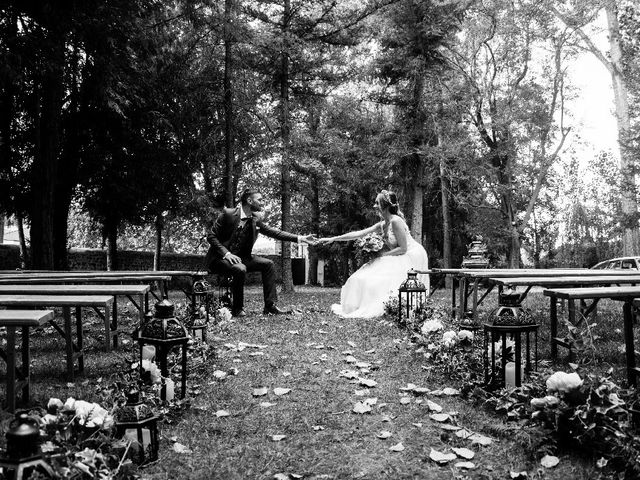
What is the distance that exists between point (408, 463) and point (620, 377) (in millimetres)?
2346

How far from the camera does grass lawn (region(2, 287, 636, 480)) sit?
99.7 inches

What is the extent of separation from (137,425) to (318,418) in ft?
4.04

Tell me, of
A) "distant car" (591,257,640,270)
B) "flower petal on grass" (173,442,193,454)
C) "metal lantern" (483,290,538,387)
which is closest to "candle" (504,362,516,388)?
"metal lantern" (483,290,538,387)

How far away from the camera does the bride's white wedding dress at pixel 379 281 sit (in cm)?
818

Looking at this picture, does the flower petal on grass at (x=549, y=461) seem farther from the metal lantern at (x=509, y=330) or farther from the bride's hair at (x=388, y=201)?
the bride's hair at (x=388, y=201)

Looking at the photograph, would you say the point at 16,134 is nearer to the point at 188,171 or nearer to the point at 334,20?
the point at 188,171

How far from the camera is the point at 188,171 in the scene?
621 inches

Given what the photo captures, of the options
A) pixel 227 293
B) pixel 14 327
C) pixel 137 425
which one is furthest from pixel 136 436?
pixel 227 293

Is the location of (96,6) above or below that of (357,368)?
above

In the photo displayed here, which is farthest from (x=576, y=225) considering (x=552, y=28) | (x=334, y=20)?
(x=334, y=20)

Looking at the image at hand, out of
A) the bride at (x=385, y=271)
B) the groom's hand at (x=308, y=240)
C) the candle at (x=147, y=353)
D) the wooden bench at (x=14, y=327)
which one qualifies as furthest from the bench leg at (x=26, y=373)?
the groom's hand at (x=308, y=240)

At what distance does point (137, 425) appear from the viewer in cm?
244

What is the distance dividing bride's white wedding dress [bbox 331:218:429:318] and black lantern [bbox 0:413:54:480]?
6.59 m

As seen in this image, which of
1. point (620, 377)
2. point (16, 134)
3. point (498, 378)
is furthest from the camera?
point (16, 134)
